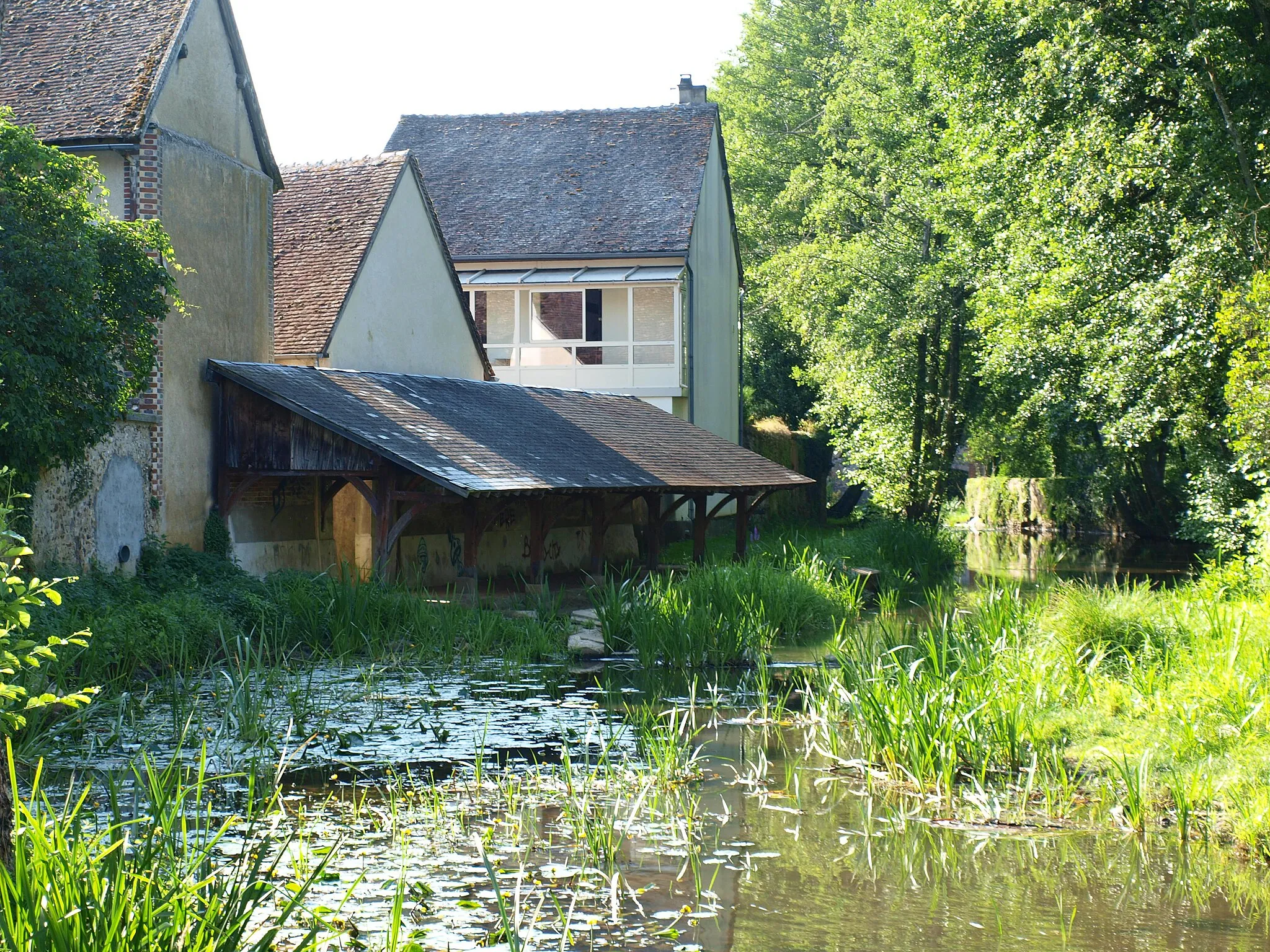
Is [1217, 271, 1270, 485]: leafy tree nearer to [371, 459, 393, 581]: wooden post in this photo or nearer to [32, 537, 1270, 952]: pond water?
[32, 537, 1270, 952]: pond water

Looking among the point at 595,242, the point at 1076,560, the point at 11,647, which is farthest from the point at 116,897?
the point at 1076,560

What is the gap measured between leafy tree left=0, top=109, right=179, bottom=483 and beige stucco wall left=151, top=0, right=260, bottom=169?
3.38 meters

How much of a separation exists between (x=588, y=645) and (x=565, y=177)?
59.4ft

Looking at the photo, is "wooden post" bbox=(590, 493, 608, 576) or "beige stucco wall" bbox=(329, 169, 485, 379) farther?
"beige stucco wall" bbox=(329, 169, 485, 379)

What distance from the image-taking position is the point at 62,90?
16859mm

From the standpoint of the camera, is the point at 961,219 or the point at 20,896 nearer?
the point at 20,896

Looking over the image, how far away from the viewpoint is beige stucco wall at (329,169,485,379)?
20.4m

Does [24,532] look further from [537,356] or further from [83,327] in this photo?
[537,356]

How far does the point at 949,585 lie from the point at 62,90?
1457 cm

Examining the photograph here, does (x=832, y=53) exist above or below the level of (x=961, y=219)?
above

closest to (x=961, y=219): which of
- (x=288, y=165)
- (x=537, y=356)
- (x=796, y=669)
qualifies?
(x=537, y=356)

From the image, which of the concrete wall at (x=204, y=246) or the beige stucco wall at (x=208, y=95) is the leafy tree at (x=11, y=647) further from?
the beige stucco wall at (x=208, y=95)

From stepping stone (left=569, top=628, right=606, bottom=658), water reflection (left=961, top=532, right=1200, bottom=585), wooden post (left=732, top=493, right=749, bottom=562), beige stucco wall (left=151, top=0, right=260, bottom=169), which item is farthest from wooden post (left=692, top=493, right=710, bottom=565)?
beige stucco wall (left=151, top=0, right=260, bottom=169)

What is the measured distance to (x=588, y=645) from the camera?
14.0 meters
